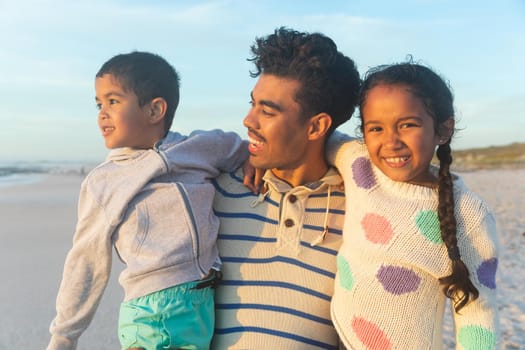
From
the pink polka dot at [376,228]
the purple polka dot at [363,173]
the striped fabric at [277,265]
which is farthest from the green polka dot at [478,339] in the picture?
the purple polka dot at [363,173]

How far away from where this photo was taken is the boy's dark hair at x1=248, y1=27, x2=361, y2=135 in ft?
7.93

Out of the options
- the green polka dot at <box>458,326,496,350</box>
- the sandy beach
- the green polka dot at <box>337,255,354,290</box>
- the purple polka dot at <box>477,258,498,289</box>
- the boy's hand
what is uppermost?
the boy's hand

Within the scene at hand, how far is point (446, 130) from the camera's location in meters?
2.25

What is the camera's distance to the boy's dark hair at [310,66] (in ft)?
7.93

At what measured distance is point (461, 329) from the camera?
2072mm

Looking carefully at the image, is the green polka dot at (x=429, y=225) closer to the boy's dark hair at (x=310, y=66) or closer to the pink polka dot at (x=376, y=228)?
the pink polka dot at (x=376, y=228)

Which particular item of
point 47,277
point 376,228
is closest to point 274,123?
point 376,228

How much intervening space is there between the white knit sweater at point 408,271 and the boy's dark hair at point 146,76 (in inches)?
40.3

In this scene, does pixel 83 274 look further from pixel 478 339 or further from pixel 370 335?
pixel 478 339

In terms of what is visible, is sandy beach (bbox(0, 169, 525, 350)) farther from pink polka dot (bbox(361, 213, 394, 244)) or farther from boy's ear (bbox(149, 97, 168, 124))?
pink polka dot (bbox(361, 213, 394, 244))

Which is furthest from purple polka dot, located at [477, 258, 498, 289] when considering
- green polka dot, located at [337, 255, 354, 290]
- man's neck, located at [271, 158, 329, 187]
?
man's neck, located at [271, 158, 329, 187]

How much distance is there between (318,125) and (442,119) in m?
0.55

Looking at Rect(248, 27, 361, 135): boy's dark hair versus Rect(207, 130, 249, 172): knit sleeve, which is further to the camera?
Rect(207, 130, 249, 172): knit sleeve

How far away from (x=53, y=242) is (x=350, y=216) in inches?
284
